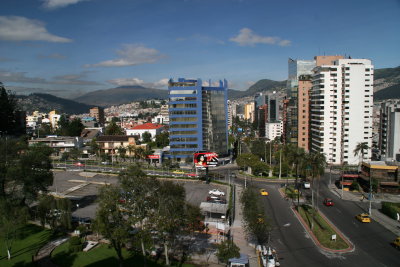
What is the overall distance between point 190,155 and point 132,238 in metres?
51.5

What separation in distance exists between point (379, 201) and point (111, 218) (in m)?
36.8

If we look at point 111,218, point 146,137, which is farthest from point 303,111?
point 111,218

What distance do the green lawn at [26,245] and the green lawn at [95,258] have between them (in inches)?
82.2

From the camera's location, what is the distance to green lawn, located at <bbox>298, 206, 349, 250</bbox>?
27.3 meters

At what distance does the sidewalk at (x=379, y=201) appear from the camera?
32188 mm

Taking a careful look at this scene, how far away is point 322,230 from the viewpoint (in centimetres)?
3067

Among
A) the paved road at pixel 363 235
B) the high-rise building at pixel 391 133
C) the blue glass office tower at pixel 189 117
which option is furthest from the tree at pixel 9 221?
the high-rise building at pixel 391 133

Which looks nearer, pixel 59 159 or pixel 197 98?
pixel 197 98

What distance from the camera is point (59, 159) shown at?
263 ft

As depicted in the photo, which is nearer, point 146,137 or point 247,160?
point 247,160

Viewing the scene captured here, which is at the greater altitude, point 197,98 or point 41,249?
point 197,98

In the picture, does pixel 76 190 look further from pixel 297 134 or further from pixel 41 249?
pixel 297 134

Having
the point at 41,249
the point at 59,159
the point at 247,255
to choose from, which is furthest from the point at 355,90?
the point at 59,159

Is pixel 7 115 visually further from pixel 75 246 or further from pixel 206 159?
pixel 75 246
